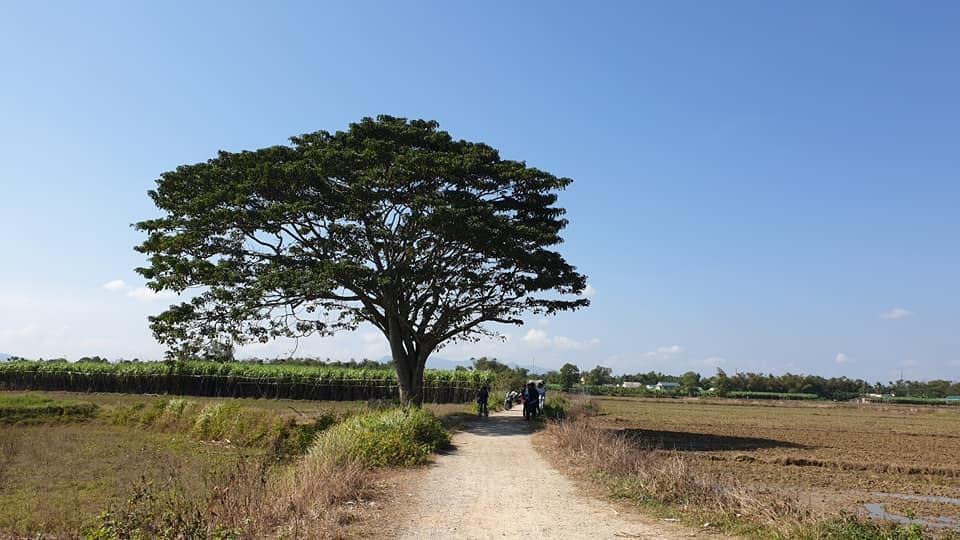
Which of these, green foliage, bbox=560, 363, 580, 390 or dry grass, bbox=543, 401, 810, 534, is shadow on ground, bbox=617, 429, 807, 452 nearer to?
dry grass, bbox=543, 401, 810, 534

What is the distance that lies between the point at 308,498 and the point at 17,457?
13.7m

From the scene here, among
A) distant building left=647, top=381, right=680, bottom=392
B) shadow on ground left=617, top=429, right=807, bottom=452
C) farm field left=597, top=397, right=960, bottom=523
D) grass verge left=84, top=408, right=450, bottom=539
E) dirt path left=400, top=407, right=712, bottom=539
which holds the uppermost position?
distant building left=647, top=381, right=680, bottom=392

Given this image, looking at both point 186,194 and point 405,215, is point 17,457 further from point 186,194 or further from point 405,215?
point 405,215

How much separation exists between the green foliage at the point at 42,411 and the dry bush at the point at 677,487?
25.3 meters

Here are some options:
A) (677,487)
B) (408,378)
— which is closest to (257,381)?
(408,378)

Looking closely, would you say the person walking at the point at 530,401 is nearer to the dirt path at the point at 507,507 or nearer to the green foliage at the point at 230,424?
the green foliage at the point at 230,424

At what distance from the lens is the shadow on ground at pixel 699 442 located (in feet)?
80.4

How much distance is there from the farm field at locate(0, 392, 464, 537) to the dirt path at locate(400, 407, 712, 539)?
3288 mm

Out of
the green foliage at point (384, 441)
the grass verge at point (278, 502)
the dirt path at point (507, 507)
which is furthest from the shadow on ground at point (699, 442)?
the grass verge at point (278, 502)

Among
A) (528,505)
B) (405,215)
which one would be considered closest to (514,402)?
(405,215)

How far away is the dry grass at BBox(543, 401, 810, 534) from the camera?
28.9ft

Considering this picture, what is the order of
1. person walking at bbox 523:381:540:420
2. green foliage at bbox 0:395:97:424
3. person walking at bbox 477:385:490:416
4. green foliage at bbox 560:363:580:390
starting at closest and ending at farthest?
person walking at bbox 523:381:540:420
person walking at bbox 477:385:490:416
green foliage at bbox 0:395:97:424
green foliage at bbox 560:363:580:390

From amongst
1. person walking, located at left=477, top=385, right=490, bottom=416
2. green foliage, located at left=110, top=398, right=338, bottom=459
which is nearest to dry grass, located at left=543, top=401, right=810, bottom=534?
green foliage, located at left=110, top=398, right=338, bottom=459

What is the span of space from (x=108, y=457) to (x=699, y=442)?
20994 mm
